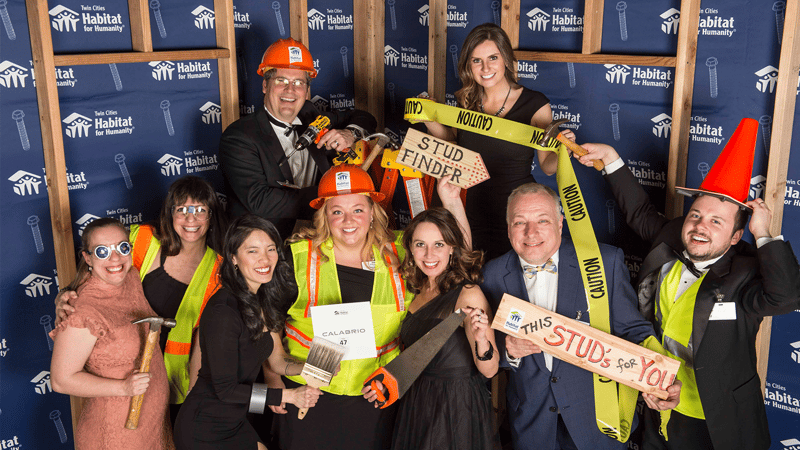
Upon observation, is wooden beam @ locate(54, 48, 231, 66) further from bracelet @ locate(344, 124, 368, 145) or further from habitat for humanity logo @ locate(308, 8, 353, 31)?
bracelet @ locate(344, 124, 368, 145)

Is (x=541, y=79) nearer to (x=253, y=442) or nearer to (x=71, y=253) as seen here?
(x=253, y=442)

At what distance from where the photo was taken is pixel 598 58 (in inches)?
174

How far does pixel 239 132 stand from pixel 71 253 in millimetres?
1292

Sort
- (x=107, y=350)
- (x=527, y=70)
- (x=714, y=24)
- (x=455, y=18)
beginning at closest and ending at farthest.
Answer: (x=107, y=350) < (x=714, y=24) < (x=527, y=70) < (x=455, y=18)

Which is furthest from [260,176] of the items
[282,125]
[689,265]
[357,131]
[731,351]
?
[731,351]

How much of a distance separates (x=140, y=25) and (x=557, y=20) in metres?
2.77

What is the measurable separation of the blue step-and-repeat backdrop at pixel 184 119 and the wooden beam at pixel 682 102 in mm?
66

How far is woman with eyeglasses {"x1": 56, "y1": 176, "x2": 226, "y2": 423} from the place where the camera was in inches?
153

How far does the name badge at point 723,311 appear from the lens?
3.16 m

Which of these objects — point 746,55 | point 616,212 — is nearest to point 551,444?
point 616,212

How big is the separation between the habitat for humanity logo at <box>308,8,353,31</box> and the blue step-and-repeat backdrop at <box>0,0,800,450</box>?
2.05ft

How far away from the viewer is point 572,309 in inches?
130

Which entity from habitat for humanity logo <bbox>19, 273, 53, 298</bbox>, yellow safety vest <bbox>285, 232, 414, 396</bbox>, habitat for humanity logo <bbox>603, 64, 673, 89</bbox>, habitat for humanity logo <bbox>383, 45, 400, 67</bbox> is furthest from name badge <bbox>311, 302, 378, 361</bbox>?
habitat for humanity logo <bbox>383, 45, 400, 67</bbox>

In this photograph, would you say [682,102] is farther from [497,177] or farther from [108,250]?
[108,250]
